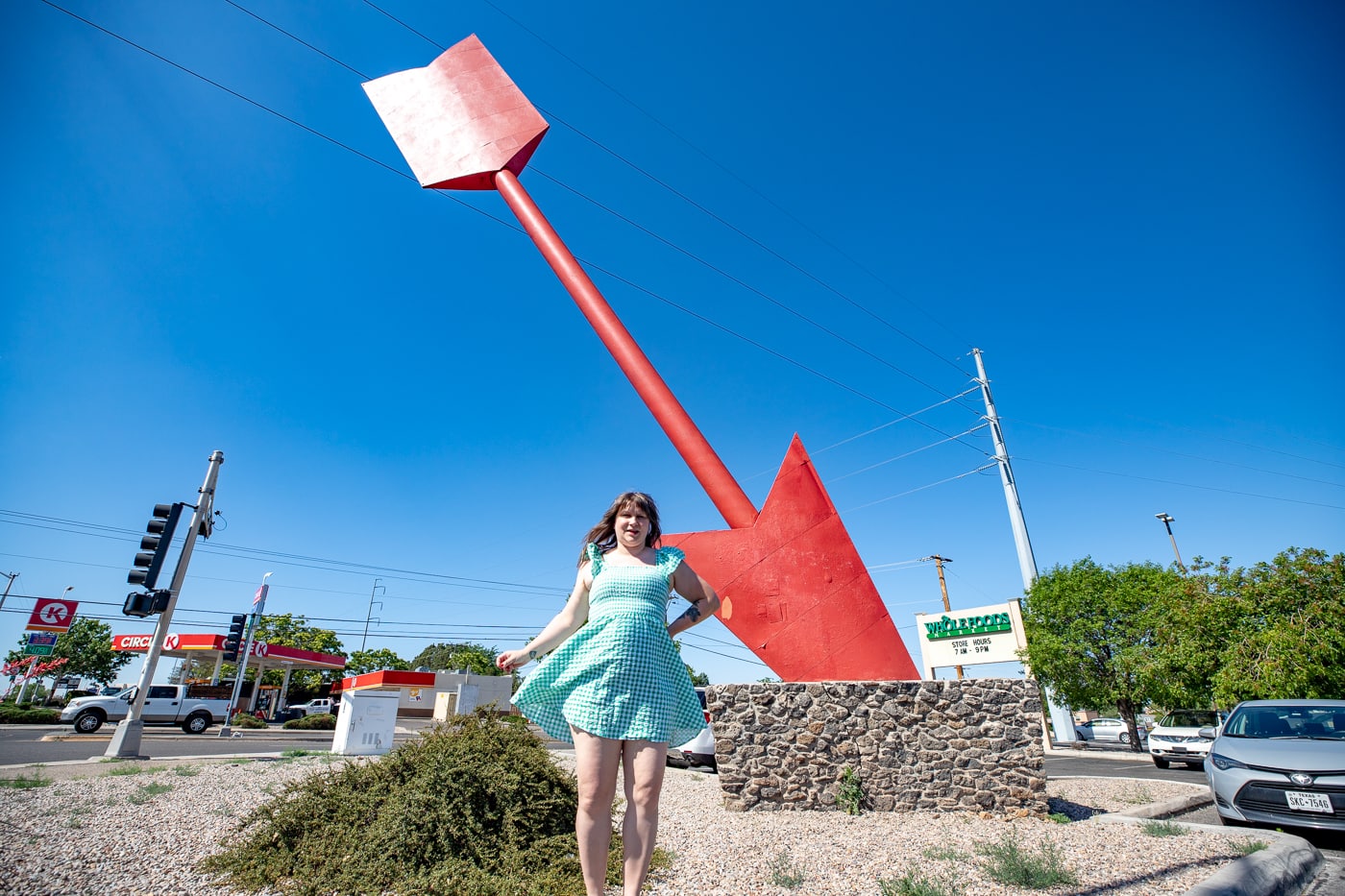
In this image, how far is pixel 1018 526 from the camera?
2344 cm

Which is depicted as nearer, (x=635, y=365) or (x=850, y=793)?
(x=850, y=793)

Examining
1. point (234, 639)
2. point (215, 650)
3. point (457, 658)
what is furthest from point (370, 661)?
point (234, 639)

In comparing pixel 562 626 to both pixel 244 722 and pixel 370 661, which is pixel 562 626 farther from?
pixel 370 661

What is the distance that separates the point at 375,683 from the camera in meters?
28.6

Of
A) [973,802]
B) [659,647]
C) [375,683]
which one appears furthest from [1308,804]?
[375,683]

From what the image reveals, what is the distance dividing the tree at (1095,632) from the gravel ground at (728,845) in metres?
18.8

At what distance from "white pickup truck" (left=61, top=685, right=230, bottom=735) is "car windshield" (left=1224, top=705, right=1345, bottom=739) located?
26.0 meters

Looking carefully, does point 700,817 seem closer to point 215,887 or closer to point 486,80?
point 215,887

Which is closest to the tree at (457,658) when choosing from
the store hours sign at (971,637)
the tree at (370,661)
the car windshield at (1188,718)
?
the tree at (370,661)

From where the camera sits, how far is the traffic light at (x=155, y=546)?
32.9 ft

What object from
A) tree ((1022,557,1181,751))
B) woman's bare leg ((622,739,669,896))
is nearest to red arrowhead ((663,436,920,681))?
woman's bare leg ((622,739,669,896))

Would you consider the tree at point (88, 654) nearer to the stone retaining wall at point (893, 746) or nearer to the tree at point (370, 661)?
the tree at point (370, 661)

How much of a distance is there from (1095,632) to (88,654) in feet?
187

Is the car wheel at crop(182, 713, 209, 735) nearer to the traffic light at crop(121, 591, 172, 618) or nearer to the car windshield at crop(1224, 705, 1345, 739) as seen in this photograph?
the traffic light at crop(121, 591, 172, 618)
